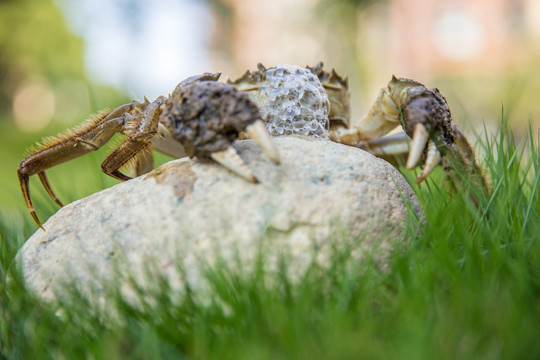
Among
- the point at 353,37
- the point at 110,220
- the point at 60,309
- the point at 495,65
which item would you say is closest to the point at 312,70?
the point at 110,220

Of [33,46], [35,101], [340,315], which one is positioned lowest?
[35,101]

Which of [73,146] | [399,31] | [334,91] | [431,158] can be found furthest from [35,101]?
[431,158]

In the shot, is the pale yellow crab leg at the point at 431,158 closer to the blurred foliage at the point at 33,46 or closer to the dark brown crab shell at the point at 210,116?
the dark brown crab shell at the point at 210,116

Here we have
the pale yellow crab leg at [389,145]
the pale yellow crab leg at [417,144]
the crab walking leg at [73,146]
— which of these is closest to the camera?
the pale yellow crab leg at [417,144]

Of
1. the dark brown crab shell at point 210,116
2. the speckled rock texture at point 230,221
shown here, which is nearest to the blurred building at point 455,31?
the speckled rock texture at point 230,221

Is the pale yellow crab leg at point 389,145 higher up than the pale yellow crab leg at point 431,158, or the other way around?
the pale yellow crab leg at point 431,158

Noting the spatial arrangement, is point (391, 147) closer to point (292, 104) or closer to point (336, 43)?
point (292, 104)

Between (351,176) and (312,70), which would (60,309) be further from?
(312,70)

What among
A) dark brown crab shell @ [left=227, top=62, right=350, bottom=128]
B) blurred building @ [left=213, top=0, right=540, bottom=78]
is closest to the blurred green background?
blurred building @ [left=213, top=0, right=540, bottom=78]
